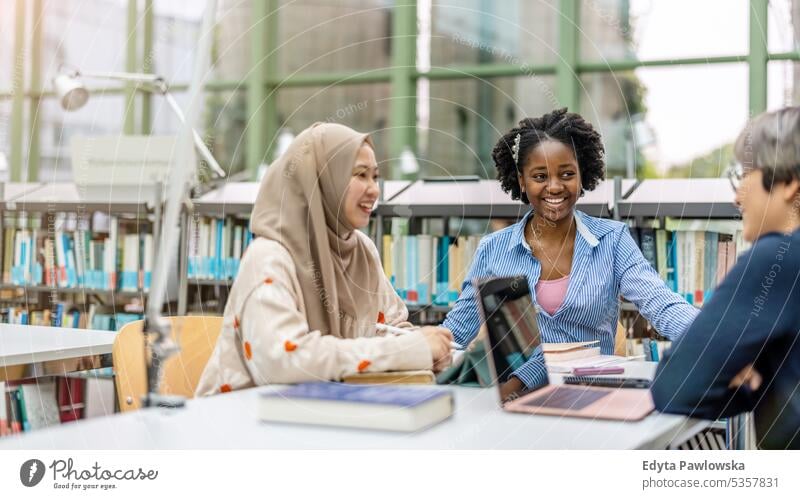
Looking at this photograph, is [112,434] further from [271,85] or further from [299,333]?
[271,85]

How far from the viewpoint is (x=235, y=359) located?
1418 mm

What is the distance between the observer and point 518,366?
1215mm

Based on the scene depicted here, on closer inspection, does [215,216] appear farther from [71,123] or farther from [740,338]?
[740,338]

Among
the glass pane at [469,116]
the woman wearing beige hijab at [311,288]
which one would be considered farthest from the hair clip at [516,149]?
the woman wearing beige hijab at [311,288]

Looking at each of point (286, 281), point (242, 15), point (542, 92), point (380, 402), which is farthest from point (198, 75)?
point (542, 92)

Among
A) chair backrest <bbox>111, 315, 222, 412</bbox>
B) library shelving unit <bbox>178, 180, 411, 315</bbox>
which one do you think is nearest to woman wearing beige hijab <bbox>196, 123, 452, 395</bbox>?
chair backrest <bbox>111, 315, 222, 412</bbox>

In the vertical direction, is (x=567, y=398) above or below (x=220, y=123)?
below

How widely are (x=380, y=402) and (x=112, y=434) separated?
39cm

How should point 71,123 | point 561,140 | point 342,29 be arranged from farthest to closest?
point 71,123, point 342,29, point 561,140

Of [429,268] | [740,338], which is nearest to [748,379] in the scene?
[740,338]

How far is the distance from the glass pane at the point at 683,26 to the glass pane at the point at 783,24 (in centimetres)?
5

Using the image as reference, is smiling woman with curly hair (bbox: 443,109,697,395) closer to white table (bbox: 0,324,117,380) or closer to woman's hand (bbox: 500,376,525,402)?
woman's hand (bbox: 500,376,525,402)

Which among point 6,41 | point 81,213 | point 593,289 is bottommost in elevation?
point 593,289

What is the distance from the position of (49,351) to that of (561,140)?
1340 mm
